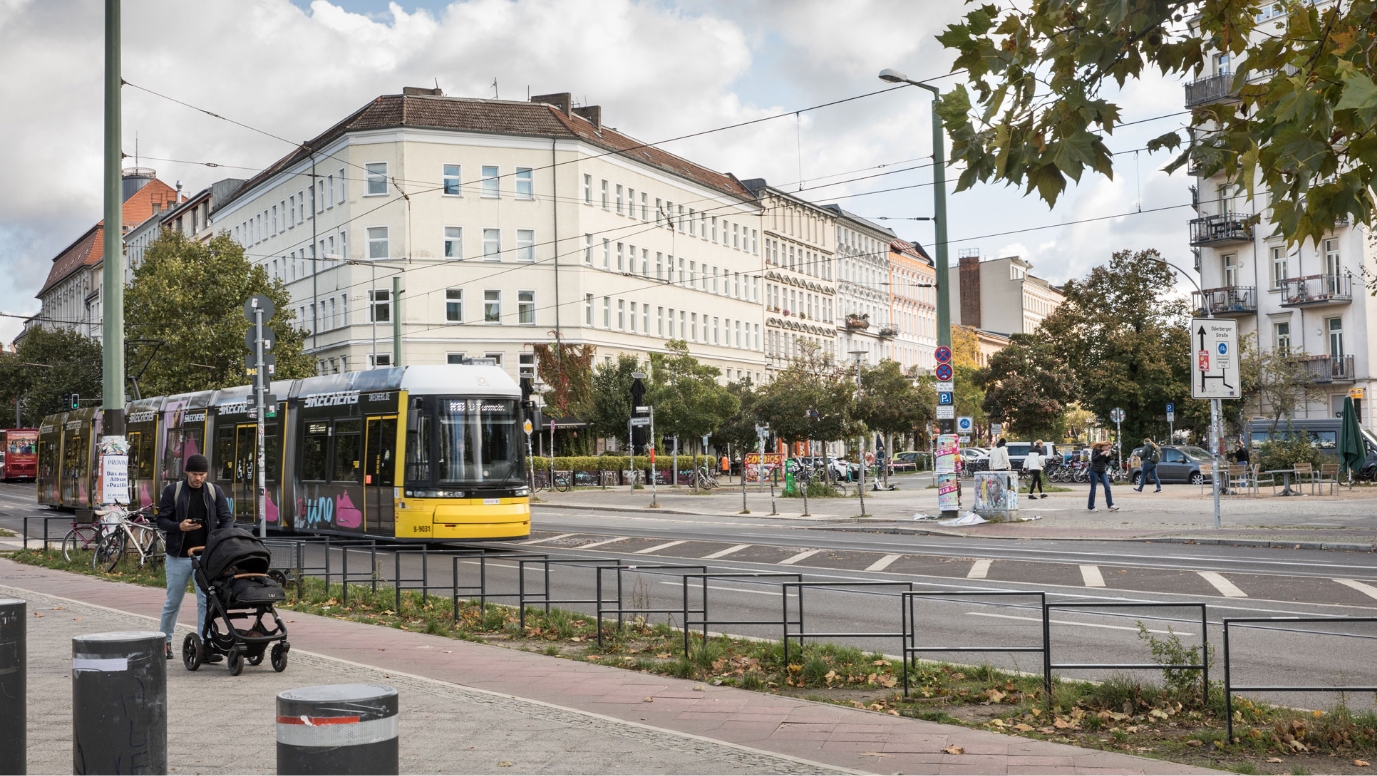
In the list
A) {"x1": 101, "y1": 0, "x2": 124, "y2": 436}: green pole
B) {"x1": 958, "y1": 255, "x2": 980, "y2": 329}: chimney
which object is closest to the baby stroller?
{"x1": 101, "y1": 0, "x2": 124, "y2": 436}: green pole

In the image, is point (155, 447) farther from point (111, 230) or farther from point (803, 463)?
point (803, 463)

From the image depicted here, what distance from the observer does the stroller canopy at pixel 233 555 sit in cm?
1047

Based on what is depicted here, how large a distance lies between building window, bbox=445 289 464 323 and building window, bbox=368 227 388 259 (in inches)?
153

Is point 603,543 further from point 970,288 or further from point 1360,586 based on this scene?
point 970,288

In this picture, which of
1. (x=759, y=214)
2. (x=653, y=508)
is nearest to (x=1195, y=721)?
(x=653, y=508)

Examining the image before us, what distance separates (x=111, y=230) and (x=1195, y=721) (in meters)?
15.1

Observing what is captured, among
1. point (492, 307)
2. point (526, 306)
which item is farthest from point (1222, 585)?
point (526, 306)

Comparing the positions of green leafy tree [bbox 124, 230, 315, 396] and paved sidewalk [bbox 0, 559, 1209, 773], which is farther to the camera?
green leafy tree [bbox 124, 230, 315, 396]

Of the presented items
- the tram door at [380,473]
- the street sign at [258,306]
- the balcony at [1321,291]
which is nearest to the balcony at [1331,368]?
the balcony at [1321,291]

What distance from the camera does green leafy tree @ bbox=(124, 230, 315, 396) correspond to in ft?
195

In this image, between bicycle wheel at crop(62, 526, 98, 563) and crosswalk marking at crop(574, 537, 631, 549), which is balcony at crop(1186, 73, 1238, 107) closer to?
crosswalk marking at crop(574, 537, 631, 549)

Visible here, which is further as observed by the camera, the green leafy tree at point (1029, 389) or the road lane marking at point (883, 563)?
the green leafy tree at point (1029, 389)

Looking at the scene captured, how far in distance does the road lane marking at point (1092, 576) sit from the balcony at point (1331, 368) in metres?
43.2

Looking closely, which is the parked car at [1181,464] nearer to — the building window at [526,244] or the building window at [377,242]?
the building window at [526,244]
